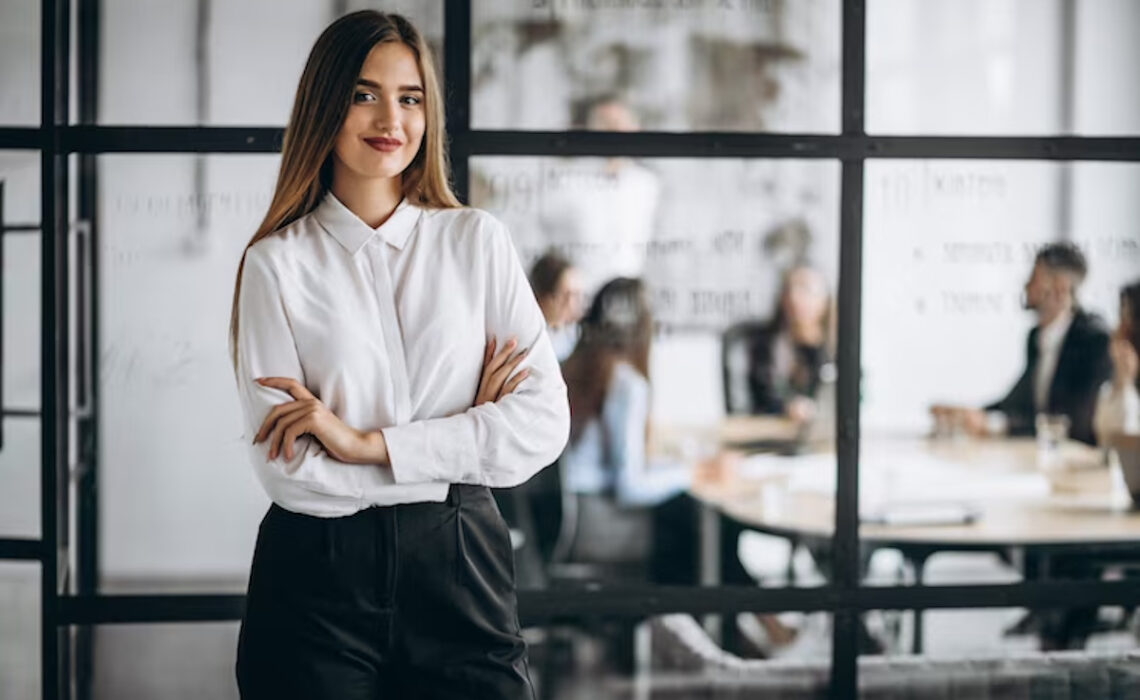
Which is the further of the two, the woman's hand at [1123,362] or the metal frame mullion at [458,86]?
the woman's hand at [1123,362]

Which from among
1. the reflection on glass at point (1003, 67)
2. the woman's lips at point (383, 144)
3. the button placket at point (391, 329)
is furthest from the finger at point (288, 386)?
the reflection on glass at point (1003, 67)

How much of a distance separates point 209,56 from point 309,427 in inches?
60.9

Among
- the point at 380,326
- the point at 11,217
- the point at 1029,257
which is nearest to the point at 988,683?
the point at 1029,257

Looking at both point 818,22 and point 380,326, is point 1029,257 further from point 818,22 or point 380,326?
point 380,326

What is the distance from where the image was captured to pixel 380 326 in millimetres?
1977

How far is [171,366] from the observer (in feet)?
10.4

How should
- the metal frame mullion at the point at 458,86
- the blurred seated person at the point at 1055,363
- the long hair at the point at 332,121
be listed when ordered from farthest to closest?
the blurred seated person at the point at 1055,363, the metal frame mullion at the point at 458,86, the long hair at the point at 332,121

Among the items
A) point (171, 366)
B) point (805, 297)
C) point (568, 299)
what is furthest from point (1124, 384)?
point (171, 366)

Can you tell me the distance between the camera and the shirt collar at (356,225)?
2.01m

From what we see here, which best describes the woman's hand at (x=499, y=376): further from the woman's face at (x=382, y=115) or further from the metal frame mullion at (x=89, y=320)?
the metal frame mullion at (x=89, y=320)

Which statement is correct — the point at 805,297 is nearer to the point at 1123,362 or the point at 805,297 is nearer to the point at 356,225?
the point at 1123,362

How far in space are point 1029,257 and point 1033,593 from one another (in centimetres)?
83

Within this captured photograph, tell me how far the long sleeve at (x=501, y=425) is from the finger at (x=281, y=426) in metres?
0.12

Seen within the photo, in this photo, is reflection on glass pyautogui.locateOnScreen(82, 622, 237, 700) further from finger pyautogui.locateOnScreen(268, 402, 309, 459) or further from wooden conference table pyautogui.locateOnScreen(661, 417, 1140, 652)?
finger pyautogui.locateOnScreen(268, 402, 309, 459)
